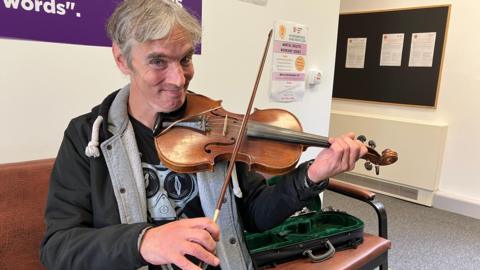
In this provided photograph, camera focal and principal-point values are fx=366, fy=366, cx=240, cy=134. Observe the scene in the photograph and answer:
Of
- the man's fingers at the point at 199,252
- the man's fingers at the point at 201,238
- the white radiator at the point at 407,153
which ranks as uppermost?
the man's fingers at the point at 201,238

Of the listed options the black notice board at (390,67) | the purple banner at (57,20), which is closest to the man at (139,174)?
the purple banner at (57,20)

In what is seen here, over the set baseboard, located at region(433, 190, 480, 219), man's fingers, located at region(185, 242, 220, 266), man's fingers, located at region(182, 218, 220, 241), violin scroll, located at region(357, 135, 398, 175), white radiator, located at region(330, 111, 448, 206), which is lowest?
baseboard, located at region(433, 190, 480, 219)

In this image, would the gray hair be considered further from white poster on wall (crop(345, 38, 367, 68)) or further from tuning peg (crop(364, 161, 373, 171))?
white poster on wall (crop(345, 38, 367, 68))

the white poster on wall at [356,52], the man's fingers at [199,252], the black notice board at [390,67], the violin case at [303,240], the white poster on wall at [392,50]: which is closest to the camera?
the man's fingers at [199,252]

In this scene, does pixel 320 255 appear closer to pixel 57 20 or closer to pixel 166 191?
pixel 166 191

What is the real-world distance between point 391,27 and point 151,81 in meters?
3.13

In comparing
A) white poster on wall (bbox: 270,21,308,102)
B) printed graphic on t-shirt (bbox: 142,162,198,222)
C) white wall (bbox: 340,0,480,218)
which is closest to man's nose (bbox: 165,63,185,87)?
printed graphic on t-shirt (bbox: 142,162,198,222)

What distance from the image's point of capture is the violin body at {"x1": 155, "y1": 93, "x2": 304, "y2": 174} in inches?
38.4

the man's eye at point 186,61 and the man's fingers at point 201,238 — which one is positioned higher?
the man's eye at point 186,61

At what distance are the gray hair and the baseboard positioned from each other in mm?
3081

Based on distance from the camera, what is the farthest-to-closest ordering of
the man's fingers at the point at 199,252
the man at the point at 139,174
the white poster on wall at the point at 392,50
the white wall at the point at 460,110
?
the white poster on wall at the point at 392,50
the white wall at the point at 460,110
the man at the point at 139,174
the man's fingers at the point at 199,252

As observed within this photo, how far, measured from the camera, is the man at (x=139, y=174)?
83 cm

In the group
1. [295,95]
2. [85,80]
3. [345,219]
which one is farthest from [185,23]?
[295,95]

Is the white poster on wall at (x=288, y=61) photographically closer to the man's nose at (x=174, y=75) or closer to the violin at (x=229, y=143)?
the violin at (x=229, y=143)
